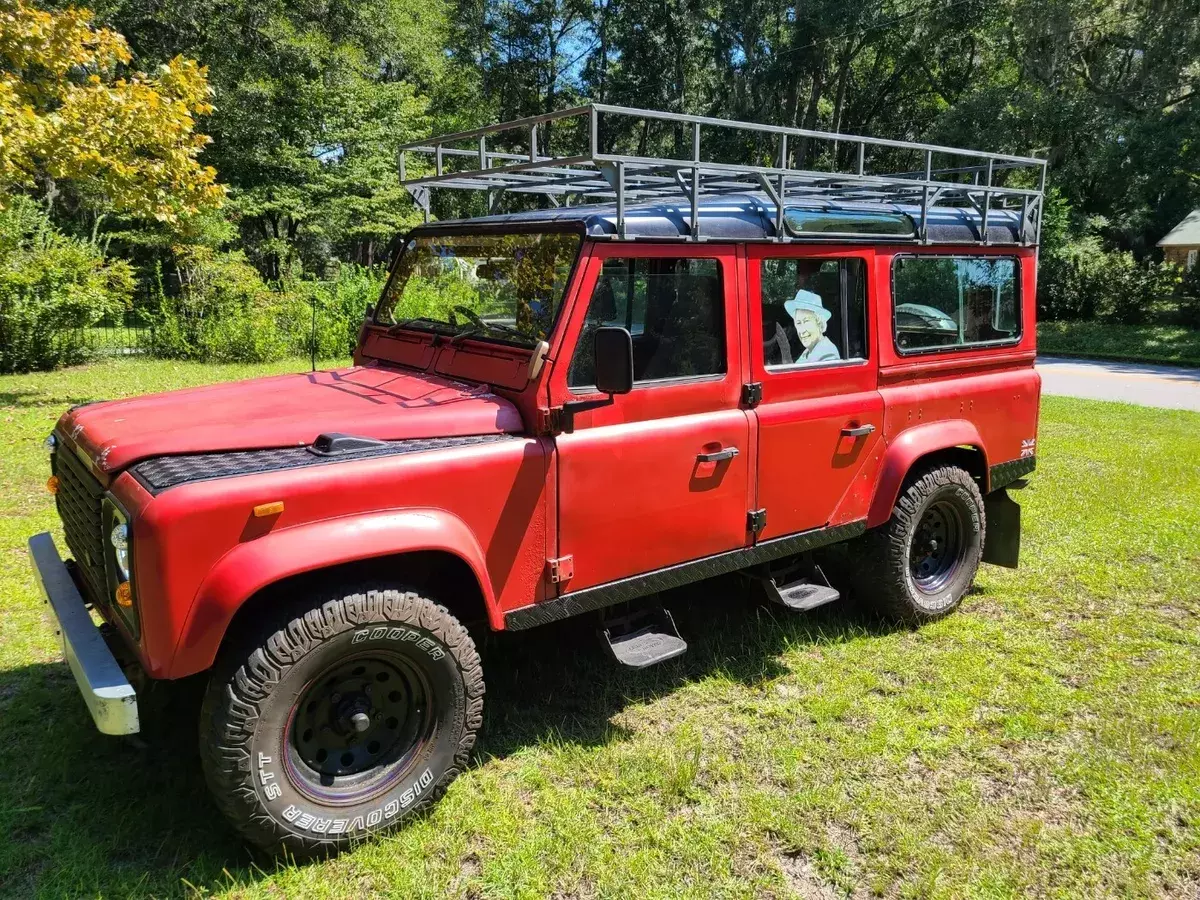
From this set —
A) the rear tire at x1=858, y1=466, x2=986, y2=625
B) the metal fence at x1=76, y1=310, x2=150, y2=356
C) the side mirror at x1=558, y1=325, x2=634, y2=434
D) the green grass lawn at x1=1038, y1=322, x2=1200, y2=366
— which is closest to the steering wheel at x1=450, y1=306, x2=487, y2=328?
the side mirror at x1=558, y1=325, x2=634, y2=434

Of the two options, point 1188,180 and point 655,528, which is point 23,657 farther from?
point 1188,180

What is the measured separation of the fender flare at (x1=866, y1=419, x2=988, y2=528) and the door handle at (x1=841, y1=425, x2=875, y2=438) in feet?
0.73

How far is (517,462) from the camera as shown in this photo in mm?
3326

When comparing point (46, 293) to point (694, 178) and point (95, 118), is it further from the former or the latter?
point (694, 178)

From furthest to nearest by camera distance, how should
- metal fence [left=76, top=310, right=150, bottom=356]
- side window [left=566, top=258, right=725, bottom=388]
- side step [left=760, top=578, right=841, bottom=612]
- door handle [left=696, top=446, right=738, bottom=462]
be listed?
1. metal fence [left=76, top=310, right=150, bottom=356]
2. side step [left=760, top=578, right=841, bottom=612]
3. door handle [left=696, top=446, right=738, bottom=462]
4. side window [left=566, top=258, right=725, bottom=388]

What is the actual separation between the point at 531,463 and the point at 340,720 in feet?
3.77

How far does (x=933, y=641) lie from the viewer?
4.87 meters

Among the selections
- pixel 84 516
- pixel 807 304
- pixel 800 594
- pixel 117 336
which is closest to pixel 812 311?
pixel 807 304

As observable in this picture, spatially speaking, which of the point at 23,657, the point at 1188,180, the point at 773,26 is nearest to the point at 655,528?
the point at 23,657

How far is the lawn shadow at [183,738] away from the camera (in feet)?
9.83

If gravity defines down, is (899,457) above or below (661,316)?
below

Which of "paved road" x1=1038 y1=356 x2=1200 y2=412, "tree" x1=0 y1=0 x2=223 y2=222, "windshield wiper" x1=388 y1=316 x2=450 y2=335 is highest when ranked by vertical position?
"tree" x1=0 y1=0 x2=223 y2=222

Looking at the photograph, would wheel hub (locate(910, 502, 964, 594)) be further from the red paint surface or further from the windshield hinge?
the windshield hinge

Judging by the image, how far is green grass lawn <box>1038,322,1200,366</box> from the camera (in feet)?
67.2
